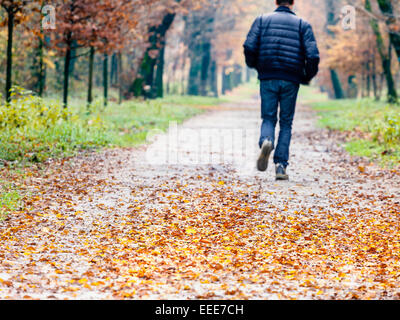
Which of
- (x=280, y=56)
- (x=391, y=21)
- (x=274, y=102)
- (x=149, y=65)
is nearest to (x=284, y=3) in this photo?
(x=280, y=56)

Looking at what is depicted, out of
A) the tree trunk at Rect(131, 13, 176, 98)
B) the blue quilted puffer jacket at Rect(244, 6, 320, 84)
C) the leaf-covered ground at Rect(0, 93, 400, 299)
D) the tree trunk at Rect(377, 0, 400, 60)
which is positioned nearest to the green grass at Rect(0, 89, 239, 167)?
the leaf-covered ground at Rect(0, 93, 400, 299)

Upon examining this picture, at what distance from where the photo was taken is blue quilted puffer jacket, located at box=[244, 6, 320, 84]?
24.8ft

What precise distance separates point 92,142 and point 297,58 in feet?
16.4

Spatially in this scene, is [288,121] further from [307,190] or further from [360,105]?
[360,105]

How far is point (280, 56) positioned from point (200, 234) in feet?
10.1

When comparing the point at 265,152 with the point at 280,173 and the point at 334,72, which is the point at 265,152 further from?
the point at 334,72

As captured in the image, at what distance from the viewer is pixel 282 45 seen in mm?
7562

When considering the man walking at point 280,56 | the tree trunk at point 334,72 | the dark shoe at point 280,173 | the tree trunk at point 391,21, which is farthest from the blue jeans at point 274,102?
the tree trunk at point 334,72

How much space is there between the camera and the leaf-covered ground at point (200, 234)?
404cm

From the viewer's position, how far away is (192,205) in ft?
21.7

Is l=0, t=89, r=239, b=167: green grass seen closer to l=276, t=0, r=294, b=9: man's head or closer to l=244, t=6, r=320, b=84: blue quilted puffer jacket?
l=244, t=6, r=320, b=84: blue quilted puffer jacket

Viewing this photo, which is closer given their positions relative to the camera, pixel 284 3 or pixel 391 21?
pixel 284 3

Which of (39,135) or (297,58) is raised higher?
(297,58)
